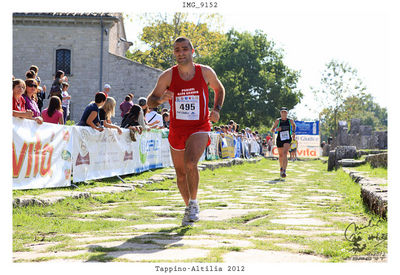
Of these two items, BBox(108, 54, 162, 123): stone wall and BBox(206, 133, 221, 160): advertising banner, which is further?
BBox(108, 54, 162, 123): stone wall

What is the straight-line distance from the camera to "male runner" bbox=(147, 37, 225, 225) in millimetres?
5723

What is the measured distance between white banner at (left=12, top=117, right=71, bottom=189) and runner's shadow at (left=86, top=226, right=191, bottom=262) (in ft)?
10.6

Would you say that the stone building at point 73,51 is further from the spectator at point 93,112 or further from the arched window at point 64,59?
the spectator at point 93,112

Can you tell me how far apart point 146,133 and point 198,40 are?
→ 29.7m

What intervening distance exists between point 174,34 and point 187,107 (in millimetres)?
35810

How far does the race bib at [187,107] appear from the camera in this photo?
5758 millimetres

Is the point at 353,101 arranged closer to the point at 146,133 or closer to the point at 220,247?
the point at 146,133

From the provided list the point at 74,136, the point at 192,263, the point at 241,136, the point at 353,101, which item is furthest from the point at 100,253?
the point at 353,101

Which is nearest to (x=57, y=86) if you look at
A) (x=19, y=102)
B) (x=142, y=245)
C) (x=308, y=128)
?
(x=19, y=102)

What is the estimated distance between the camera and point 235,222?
5.90m

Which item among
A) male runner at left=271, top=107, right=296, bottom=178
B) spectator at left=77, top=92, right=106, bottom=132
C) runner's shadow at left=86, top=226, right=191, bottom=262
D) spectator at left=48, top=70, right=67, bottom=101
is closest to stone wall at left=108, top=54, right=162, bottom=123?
spectator at left=48, top=70, right=67, bottom=101

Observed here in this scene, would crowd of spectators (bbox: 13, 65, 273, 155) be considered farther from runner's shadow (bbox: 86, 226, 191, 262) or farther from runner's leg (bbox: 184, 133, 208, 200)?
runner's shadow (bbox: 86, 226, 191, 262)

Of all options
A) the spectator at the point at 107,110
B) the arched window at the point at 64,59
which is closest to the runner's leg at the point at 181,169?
the spectator at the point at 107,110

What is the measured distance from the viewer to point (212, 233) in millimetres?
4996
